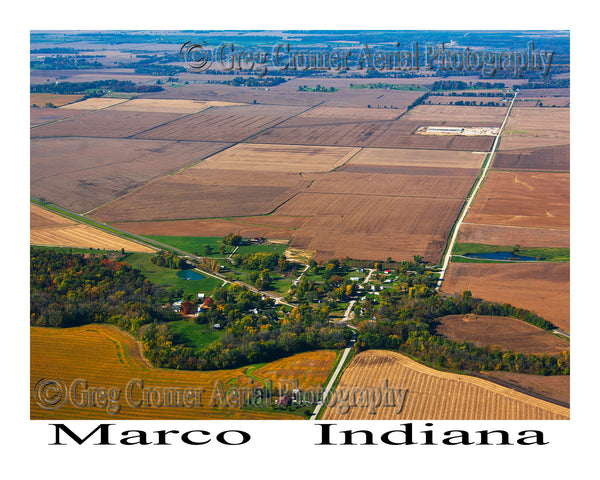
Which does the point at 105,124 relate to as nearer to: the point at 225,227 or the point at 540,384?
the point at 225,227

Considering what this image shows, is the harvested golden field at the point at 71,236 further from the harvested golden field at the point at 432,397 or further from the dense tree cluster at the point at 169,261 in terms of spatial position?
the harvested golden field at the point at 432,397

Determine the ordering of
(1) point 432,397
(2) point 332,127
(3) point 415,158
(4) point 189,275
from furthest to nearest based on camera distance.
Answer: (2) point 332,127 → (3) point 415,158 → (4) point 189,275 → (1) point 432,397

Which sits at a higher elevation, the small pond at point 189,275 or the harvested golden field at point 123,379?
the small pond at point 189,275

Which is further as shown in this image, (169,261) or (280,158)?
(280,158)

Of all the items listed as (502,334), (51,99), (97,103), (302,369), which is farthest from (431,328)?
(51,99)

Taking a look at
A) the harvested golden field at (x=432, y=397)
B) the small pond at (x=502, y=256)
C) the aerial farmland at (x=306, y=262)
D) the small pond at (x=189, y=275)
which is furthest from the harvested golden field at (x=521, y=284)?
the small pond at (x=189, y=275)
